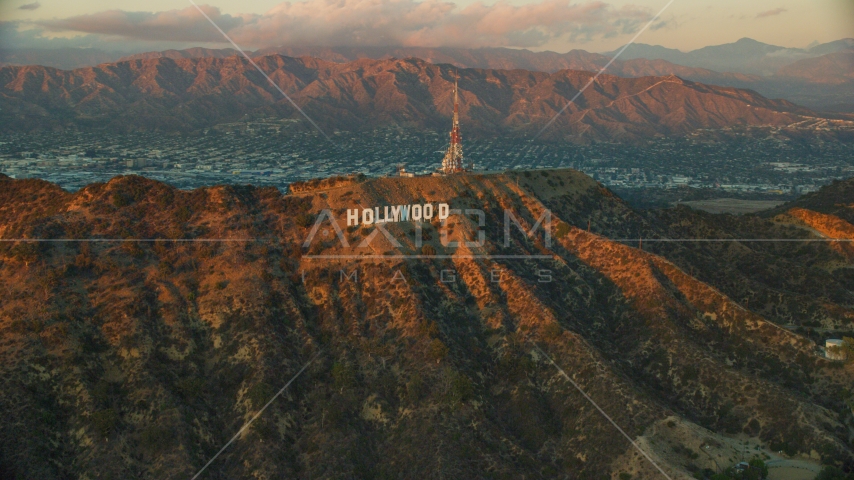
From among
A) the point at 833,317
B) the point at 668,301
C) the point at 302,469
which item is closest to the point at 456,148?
the point at 668,301

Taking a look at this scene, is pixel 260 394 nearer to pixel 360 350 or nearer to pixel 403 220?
pixel 360 350

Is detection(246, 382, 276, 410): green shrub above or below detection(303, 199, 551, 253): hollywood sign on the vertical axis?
below

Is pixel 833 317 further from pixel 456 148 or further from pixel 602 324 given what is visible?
pixel 456 148

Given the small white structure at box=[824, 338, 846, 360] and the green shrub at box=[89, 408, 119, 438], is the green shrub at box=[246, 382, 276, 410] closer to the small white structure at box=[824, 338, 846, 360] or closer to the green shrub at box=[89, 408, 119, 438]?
the green shrub at box=[89, 408, 119, 438]

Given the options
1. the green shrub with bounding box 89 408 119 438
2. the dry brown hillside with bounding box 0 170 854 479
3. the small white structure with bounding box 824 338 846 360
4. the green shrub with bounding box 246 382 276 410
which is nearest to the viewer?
the green shrub with bounding box 89 408 119 438

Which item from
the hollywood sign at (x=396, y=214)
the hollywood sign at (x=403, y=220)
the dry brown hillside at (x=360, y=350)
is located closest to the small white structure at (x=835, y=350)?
the dry brown hillside at (x=360, y=350)

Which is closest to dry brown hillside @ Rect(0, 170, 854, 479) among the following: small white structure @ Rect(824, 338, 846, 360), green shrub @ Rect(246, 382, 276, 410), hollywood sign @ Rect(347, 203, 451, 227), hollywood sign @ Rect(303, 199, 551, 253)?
green shrub @ Rect(246, 382, 276, 410)

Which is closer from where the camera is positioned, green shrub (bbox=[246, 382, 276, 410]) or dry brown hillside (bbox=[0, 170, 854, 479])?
dry brown hillside (bbox=[0, 170, 854, 479])
